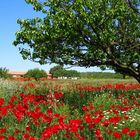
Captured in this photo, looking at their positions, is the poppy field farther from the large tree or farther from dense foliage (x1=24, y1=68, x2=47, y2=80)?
dense foliage (x1=24, y1=68, x2=47, y2=80)

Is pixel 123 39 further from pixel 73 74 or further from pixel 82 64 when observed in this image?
pixel 73 74

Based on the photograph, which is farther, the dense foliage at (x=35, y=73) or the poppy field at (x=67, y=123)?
the dense foliage at (x=35, y=73)

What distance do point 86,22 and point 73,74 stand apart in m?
101

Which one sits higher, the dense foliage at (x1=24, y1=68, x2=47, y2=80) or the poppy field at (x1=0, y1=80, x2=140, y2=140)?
the dense foliage at (x1=24, y1=68, x2=47, y2=80)

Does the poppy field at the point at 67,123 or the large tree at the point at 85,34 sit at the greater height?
the large tree at the point at 85,34

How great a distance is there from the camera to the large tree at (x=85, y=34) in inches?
644

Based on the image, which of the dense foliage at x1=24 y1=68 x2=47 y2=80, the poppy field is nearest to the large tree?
the poppy field

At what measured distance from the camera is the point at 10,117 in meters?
12.6

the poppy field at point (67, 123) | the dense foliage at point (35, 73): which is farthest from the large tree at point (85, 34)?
the dense foliage at point (35, 73)

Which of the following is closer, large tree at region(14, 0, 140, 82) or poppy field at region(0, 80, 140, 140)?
poppy field at region(0, 80, 140, 140)

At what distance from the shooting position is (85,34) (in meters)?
17.2

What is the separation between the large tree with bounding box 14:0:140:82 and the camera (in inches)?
644

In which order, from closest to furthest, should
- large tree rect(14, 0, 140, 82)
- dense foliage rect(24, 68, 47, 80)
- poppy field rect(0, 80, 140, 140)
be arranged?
poppy field rect(0, 80, 140, 140)
large tree rect(14, 0, 140, 82)
dense foliage rect(24, 68, 47, 80)

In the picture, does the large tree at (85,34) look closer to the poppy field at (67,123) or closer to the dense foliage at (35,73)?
the poppy field at (67,123)
